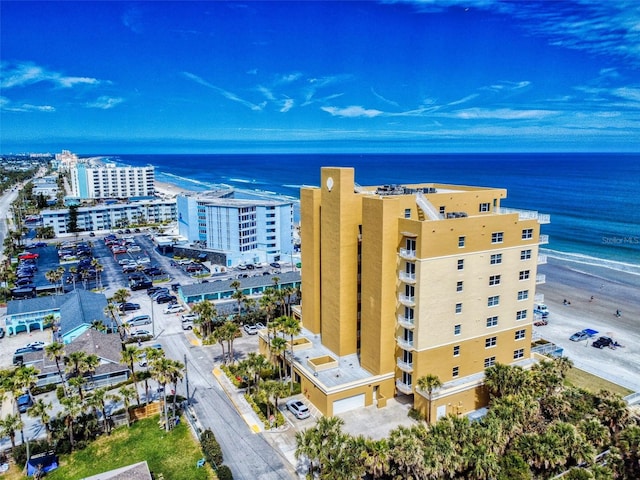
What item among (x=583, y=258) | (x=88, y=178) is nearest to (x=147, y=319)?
(x=583, y=258)

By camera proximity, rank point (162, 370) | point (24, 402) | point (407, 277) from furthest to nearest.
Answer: point (24, 402) → point (407, 277) → point (162, 370)

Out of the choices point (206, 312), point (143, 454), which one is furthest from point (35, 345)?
point (143, 454)

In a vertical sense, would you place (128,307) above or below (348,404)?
above

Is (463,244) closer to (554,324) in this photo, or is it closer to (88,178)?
(554,324)

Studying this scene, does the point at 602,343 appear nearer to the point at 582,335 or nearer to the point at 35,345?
the point at 582,335

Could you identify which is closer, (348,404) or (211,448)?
(211,448)

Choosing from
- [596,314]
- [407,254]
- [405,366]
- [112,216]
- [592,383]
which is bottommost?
[592,383]

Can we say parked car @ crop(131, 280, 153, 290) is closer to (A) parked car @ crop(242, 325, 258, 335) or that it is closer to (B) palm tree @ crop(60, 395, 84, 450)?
(A) parked car @ crop(242, 325, 258, 335)

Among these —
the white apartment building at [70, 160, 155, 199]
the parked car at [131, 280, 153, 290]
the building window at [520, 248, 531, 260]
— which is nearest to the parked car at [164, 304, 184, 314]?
the parked car at [131, 280, 153, 290]

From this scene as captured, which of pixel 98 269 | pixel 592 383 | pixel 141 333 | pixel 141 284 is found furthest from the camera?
pixel 98 269
